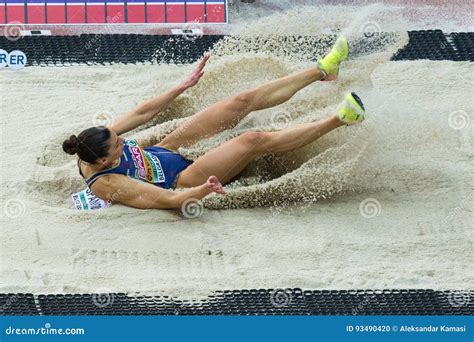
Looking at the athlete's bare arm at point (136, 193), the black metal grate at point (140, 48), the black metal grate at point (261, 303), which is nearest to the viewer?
the black metal grate at point (261, 303)

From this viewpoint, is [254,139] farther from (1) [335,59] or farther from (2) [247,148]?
(1) [335,59]

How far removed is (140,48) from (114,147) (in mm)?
2027

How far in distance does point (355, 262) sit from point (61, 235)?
1.37 m

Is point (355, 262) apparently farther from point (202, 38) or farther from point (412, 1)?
point (412, 1)

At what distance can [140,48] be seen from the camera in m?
8.30

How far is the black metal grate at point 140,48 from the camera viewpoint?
819 centimetres

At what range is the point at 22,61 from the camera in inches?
318

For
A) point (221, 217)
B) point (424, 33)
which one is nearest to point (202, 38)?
point (424, 33)

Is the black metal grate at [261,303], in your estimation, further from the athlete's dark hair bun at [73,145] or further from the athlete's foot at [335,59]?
the athlete's foot at [335,59]

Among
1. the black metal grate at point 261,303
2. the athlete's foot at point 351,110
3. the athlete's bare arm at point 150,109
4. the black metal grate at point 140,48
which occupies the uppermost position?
the athlete's foot at point 351,110

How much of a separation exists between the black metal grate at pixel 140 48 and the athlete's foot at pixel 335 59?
4.60 feet

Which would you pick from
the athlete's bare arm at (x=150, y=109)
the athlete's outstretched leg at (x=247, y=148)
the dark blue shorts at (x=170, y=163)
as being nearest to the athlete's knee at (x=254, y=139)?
the athlete's outstretched leg at (x=247, y=148)

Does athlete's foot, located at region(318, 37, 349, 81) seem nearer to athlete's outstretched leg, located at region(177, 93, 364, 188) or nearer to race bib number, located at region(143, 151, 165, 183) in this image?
athlete's outstretched leg, located at region(177, 93, 364, 188)

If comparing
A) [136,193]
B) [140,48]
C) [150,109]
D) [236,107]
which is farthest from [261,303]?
[140,48]
